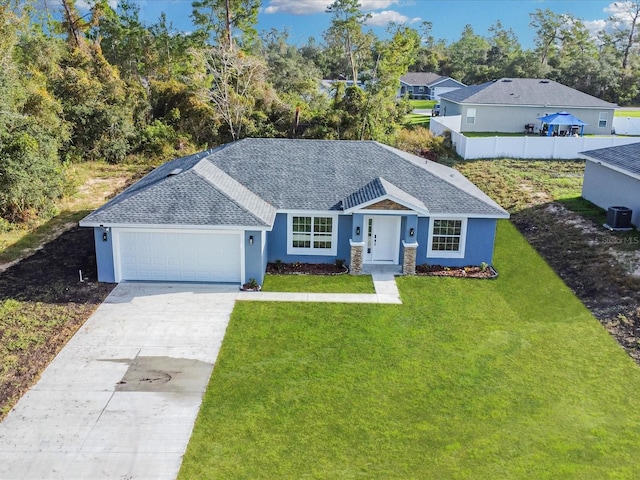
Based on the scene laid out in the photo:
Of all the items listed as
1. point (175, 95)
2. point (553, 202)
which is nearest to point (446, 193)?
point (553, 202)

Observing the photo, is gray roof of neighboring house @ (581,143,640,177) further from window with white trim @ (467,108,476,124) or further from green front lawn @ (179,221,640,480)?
window with white trim @ (467,108,476,124)

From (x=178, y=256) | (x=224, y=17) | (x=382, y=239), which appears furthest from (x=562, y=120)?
(x=178, y=256)

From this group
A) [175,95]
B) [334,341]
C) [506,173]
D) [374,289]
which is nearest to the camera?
[334,341]

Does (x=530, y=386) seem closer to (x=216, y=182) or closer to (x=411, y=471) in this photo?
(x=411, y=471)

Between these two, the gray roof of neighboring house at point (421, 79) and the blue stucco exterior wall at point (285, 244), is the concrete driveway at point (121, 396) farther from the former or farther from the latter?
the gray roof of neighboring house at point (421, 79)

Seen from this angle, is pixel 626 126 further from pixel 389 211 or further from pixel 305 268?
pixel 305 268

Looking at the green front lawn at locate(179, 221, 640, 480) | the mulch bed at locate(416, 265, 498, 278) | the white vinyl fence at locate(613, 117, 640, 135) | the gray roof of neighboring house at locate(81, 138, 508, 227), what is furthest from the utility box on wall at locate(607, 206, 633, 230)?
the white vinyl fence at locate(613, 117, 640, 135)
